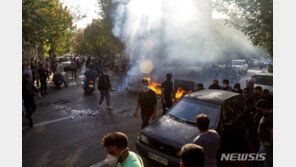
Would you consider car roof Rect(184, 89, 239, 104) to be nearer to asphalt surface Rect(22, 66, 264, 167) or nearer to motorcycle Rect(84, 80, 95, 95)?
asphalt surface Rect(22, 66, 264, 167)

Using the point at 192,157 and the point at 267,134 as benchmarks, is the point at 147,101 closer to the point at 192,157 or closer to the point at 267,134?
the point at 267,134

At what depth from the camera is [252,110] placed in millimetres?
6461

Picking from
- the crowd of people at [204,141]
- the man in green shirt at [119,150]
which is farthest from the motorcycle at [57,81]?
the man in green shirt at [119,150]

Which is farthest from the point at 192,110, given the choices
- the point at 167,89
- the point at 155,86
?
the point at 155,86

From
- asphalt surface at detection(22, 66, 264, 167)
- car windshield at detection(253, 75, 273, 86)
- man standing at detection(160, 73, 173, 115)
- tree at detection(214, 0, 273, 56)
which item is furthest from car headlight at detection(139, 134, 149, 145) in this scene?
car windshield at detection(253, 75, 273, 86)

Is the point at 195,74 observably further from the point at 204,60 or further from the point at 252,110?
the point at 252,110

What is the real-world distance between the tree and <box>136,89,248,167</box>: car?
3994 mm

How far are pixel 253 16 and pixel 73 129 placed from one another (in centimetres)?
819

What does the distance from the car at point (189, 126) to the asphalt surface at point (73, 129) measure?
2.40ft

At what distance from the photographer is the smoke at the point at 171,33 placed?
20.7 meters

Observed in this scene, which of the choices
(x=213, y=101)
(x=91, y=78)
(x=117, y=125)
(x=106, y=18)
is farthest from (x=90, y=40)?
(x=213, y=101)

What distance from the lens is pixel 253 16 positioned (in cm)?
855

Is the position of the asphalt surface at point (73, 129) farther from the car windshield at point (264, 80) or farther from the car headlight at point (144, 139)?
the car windshield at point (264, 80)

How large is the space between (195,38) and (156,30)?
581 cm
